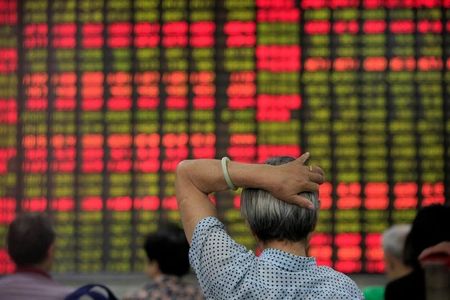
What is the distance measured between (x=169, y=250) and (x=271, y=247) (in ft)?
4.97

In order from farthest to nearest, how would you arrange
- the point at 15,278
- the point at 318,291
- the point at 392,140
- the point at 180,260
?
the point at 392,140, the point at 180,260, the point at 15,278, the point at 318,291

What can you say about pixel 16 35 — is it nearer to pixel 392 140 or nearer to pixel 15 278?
pixel 392 140

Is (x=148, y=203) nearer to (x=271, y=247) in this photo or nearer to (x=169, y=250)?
(x=169, y=250)

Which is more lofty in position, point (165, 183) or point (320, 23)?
point (320, 23)

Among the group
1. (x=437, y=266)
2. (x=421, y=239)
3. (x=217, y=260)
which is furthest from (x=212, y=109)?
(x=217, y=260)

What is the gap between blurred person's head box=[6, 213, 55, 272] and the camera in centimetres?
305

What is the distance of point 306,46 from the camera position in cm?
492

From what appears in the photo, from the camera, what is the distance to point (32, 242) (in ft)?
10.2

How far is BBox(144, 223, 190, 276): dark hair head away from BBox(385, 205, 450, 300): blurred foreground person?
783mm

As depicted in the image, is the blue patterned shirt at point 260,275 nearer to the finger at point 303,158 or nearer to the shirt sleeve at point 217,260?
the shirt sleeve at point 217,260

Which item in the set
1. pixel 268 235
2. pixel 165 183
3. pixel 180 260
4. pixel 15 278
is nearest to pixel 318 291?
pixel 268 235

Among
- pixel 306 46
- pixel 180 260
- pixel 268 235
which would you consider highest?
pixel 306 46

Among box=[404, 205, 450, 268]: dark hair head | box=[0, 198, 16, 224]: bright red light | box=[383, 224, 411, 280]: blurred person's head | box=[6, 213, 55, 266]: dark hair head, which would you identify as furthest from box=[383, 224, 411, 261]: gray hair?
box=[0, 198, 16, 224]: bright red light

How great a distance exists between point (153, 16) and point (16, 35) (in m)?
0.60
